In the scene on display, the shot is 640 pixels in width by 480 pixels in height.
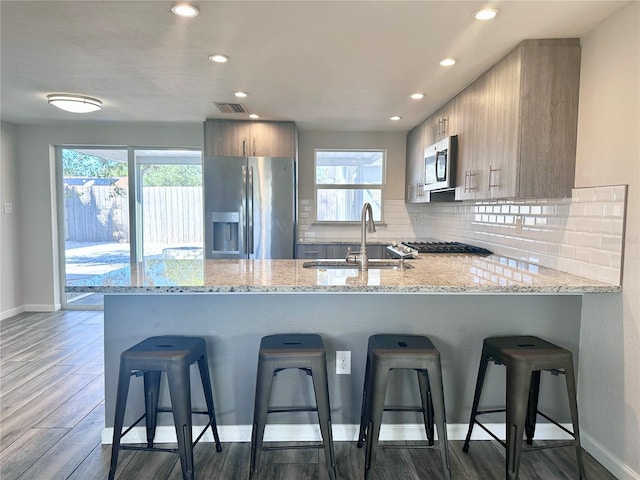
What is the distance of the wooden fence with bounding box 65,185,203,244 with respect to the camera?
4926mm

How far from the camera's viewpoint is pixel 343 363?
2.21 metres

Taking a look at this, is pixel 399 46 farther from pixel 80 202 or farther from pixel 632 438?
pixel 80 202

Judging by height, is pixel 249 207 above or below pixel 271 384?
above

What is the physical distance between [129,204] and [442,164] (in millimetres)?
3677

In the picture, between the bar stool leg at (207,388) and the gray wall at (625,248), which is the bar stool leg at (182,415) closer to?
the bar stool leg at (207,388)

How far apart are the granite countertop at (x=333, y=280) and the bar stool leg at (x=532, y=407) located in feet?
1.84

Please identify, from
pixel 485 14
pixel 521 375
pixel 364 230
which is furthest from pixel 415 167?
pixel 521 375

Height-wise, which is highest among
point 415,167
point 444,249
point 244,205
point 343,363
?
point 415,167

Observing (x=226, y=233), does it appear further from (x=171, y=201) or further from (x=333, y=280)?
(x=333, y=280)

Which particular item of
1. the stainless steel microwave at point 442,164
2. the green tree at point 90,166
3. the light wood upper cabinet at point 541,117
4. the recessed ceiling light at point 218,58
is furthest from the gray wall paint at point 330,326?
the green tree at point 90,166

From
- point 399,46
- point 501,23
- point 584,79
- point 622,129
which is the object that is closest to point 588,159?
point 622,129

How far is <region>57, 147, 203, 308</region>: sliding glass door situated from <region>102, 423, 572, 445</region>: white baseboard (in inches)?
115

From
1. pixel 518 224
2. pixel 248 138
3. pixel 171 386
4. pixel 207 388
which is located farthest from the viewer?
pixel 248 138

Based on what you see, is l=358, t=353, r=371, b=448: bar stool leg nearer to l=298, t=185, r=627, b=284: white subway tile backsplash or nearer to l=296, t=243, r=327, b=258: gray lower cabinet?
l=298, t=185, r=627, b=284: white subway tile backsplash
